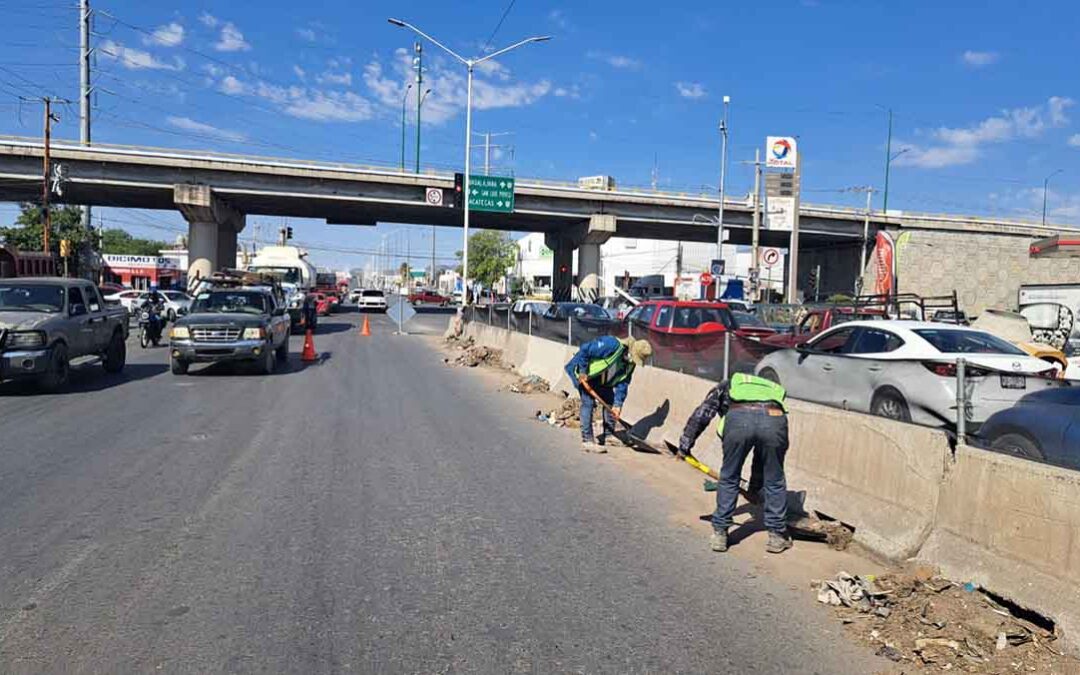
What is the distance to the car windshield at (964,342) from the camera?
9477mm

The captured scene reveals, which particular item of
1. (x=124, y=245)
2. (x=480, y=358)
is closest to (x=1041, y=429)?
(x=480, y=358)

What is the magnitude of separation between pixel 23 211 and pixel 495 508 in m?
75.0

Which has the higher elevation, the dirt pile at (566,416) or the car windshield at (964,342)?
the car windshield at (964,342)

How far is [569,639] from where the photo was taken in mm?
4441

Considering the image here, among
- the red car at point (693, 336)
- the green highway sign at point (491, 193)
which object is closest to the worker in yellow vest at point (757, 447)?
the red car at point (693, 336)

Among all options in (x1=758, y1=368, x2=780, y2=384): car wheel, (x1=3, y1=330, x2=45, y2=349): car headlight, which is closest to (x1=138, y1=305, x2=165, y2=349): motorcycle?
(x1=3, y1=330, x2=45, y2=349): car headlight

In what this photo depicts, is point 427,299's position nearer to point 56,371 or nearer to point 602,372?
point 56,371

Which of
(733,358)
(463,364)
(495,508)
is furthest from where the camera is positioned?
(463,364)

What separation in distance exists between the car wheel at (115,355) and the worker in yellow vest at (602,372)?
10908 millimetres

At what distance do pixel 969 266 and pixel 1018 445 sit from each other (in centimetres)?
5619

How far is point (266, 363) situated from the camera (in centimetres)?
1711

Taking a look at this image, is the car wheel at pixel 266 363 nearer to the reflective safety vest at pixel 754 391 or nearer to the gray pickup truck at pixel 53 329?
the gray pickup truck at pixel 53 329

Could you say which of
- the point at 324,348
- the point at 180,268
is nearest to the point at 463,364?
the point at 324,348

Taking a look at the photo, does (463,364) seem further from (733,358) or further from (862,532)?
(862,532)
